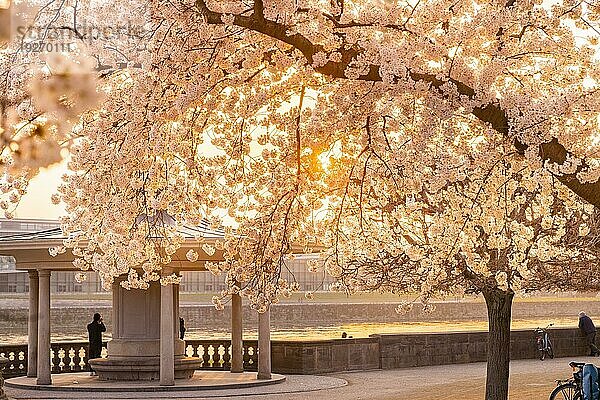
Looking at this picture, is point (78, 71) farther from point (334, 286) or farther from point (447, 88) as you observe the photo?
point (334, 286)

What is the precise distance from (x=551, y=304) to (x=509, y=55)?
450ft

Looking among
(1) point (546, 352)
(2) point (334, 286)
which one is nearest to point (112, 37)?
(2) point (334, 286)

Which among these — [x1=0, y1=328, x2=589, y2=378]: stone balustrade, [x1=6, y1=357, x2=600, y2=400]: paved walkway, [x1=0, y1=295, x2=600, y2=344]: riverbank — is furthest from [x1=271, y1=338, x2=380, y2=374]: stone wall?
[x1=0, y1=295, x2=600, y2=344]: riverbank

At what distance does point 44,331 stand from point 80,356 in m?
6.00

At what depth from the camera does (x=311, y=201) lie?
12898mm

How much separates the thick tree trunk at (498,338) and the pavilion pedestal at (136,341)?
8696mm

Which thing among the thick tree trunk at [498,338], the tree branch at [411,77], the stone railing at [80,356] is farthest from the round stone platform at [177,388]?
the tree branch at [411,77]

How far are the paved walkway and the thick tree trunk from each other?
3.31m

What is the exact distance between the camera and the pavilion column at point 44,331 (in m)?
24.2

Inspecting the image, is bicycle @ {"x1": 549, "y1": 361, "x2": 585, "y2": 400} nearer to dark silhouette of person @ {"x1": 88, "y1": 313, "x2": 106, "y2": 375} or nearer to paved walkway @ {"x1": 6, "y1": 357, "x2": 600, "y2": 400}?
paved walkway @ {"x1": 6, "y1": 357, "x2": 600, "y2": 400}

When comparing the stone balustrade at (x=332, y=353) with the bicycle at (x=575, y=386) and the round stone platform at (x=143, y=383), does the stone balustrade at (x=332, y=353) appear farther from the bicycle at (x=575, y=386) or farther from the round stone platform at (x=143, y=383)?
the bicycle at (x=575, y=386)

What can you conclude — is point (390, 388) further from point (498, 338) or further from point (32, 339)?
Answer: point (32, 339)

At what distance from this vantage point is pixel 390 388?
2439 centimetres

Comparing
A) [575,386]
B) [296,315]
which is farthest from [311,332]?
[575,386]
